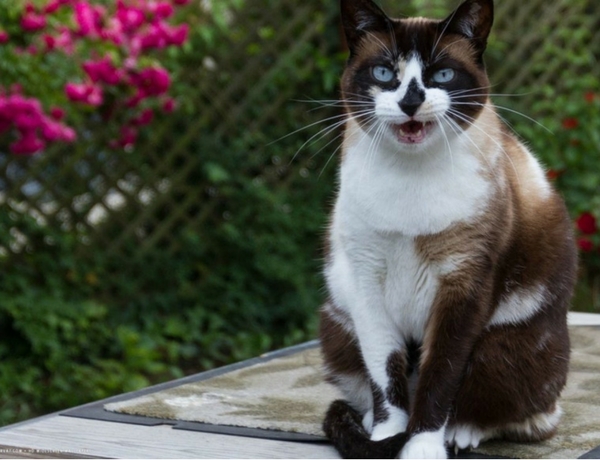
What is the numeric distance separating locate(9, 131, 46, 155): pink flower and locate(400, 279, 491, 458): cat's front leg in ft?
6.35

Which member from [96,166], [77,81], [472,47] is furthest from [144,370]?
[472,47]

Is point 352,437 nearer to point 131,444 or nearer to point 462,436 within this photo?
point 462,436

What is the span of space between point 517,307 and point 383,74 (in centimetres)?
49

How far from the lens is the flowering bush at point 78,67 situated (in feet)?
10.6

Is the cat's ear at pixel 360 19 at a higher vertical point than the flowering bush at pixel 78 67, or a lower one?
higher

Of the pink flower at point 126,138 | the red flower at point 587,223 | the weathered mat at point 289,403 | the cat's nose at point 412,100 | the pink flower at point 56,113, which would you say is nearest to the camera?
the cat's nose at point 412,100

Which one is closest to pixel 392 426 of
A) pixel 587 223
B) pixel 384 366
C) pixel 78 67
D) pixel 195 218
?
pixel 384 366

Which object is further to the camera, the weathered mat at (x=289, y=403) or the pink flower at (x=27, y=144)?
the pink flower at (x=27, y=144)

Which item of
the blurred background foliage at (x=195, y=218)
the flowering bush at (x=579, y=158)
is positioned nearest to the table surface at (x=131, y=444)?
the blurred background foliage at (x=195, y=218)

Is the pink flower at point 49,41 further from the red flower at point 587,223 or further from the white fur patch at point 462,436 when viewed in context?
the red flower at point 587,223

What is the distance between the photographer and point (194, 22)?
12.9ft

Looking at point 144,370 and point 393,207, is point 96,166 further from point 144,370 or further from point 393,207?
point 393,207

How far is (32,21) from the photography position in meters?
3.20

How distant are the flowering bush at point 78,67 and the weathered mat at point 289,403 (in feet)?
4.02
